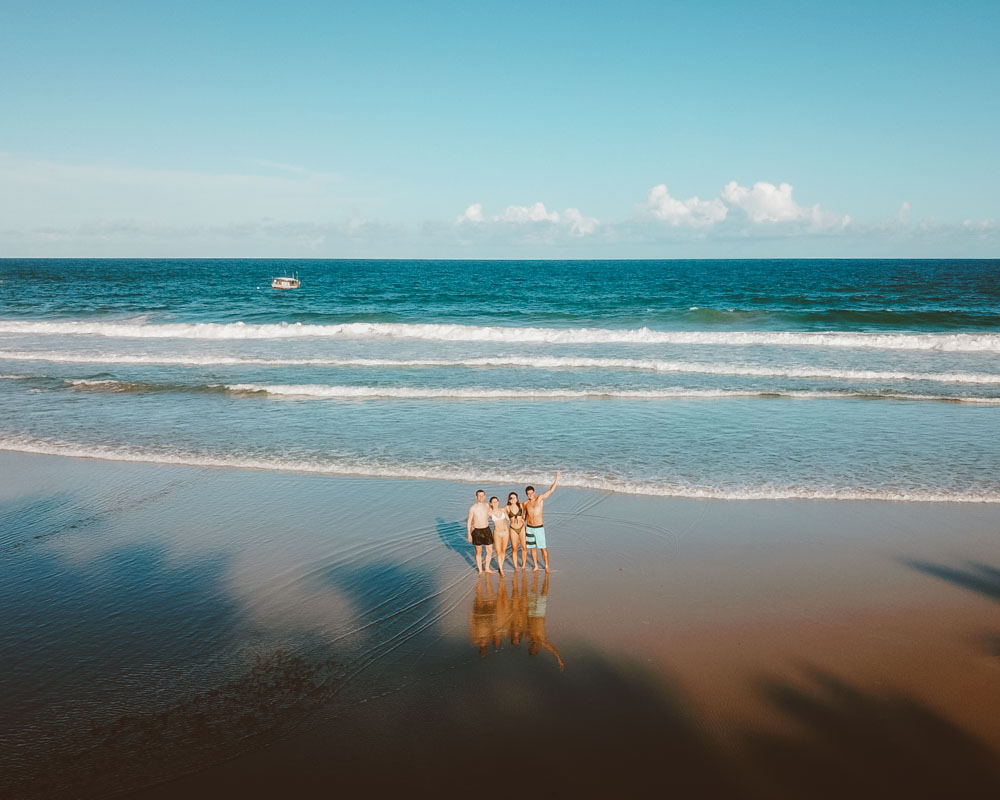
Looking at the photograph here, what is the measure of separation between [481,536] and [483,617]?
135 centimetres

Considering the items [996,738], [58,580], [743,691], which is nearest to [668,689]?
[743,691]

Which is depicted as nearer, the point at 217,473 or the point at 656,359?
the point at 217,473

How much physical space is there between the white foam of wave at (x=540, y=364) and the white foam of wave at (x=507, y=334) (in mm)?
6134

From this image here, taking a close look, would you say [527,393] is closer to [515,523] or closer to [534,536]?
[515,523]

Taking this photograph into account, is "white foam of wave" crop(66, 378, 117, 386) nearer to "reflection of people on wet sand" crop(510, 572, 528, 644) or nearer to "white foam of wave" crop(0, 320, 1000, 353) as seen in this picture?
"white foam of wave" crop(0, 320, 1000, 353)

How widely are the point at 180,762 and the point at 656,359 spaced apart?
23.7m

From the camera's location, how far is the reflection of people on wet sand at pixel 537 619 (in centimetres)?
805

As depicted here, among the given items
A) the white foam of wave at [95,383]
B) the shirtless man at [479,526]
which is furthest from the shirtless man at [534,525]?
the white foam of wave at [95,383]

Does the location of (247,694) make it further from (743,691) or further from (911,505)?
(911,505)

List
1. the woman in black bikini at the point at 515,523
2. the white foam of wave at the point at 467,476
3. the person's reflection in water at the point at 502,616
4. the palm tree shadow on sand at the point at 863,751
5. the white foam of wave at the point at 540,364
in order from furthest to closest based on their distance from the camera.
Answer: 1. the white foam of wave at the point at 540,364
2. the white foam of wave at the point at 467,476
3. the woman in black bikini at the point at 515,523
4. the person's reflection in water at the point at 502,616
5. the palm tree shadow on sand at the point at 863,751

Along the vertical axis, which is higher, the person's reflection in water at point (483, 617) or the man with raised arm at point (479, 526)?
the man with raised arm at point (479, 526)

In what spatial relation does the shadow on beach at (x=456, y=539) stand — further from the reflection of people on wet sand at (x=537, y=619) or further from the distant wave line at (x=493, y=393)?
the distant wave line at (x=493, y=393)

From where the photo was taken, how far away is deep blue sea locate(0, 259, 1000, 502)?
14555 mm

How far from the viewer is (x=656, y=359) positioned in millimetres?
27562
